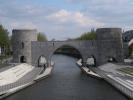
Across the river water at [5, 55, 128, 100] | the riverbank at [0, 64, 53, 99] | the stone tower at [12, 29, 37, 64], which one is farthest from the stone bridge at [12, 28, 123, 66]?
the river water at [5, 55, 128, 100]

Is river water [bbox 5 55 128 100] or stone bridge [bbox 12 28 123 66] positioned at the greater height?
stone bridge [bbox 12 28 123 66]

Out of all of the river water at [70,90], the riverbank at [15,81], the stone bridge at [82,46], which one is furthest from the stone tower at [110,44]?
the riverbank at [15,81]

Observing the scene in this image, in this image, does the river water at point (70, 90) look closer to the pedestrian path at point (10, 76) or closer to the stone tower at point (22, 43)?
the pedestrian path at point (10, 76)

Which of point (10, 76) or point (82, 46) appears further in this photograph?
point (82, 46)

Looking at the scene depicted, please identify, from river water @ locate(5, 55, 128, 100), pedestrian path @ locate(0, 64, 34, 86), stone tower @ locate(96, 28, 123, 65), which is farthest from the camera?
stone tower @ locate(96, 28, 123, 65)

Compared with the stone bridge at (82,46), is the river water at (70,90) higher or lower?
lower

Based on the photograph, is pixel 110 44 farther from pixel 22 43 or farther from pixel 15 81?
pixel 15 81

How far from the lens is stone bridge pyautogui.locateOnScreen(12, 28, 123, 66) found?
3457 inches

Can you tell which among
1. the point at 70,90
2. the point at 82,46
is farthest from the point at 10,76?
the point at 82,46

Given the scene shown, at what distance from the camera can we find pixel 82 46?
294 ft

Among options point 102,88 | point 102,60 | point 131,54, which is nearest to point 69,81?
point 102,88

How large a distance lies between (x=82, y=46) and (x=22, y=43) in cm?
1444

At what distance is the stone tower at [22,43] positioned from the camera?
288ft

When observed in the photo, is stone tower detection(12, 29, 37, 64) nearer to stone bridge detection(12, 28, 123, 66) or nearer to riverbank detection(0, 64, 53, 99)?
stone bridge detection(12, 28, 123, 66)
